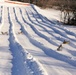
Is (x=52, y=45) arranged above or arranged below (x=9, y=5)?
above

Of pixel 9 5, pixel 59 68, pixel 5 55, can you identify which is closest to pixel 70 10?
pixel 9 5

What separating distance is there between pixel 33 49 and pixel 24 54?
1.21 metres

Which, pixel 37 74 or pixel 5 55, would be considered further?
pixel 5 55

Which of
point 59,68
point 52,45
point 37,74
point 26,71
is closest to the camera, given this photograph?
point 37,74

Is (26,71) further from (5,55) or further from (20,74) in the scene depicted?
(5,55)

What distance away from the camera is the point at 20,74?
20.5ft

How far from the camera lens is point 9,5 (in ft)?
97.0

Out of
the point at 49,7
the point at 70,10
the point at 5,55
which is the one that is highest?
the point at 5,55

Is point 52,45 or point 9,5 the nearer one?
point 52,45

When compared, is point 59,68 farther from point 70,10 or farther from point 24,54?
point 70,10

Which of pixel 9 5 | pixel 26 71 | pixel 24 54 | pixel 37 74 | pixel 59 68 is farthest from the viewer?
pixel 9 5

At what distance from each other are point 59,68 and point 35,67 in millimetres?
563

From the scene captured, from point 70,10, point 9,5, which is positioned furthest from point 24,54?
point 9,5

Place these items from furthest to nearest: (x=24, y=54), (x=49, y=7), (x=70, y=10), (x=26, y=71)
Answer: (x=49, y=7) < (x=70, y=10) < (x=24, y=54) < (x=26, y=71)
